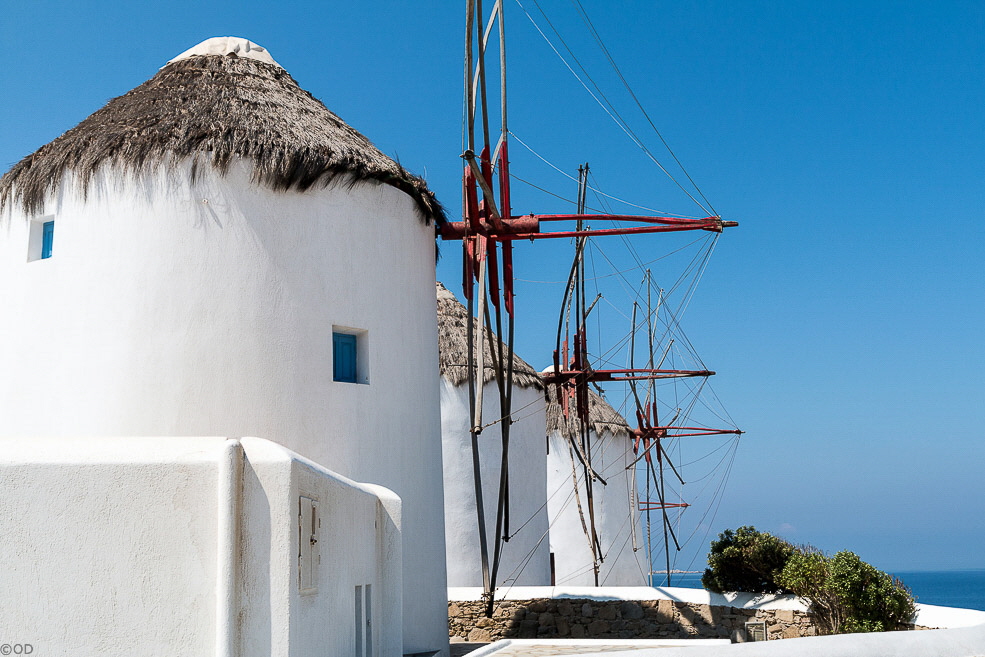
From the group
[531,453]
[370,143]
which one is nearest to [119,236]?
[370,143]

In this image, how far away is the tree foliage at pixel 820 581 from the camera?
12.6m

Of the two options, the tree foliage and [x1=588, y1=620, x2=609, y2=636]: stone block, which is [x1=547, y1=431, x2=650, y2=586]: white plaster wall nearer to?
[x1=588, y1=620, x2=609, y2=636]: stone block

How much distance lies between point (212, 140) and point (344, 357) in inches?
110

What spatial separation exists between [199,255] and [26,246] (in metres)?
2.16

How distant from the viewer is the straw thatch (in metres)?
11.4

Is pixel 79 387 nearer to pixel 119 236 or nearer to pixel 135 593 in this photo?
pixel 119 236

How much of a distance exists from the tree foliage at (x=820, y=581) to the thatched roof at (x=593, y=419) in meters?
8.69

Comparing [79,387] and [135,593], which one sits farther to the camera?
[79,387]

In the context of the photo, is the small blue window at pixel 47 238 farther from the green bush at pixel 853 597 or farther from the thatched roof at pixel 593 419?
the thatched roof at pixel 593 419

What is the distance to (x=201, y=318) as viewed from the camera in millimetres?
11000

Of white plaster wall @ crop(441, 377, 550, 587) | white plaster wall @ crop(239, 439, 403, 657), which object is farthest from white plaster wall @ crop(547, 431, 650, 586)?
white plaster wall @ crop(239, 439, 403, 657)

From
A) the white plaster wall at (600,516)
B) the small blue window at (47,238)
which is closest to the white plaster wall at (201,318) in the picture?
the small blue window at (47,238)

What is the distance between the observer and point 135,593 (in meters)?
7.32

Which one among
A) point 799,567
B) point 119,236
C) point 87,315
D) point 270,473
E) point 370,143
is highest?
point 370,143
